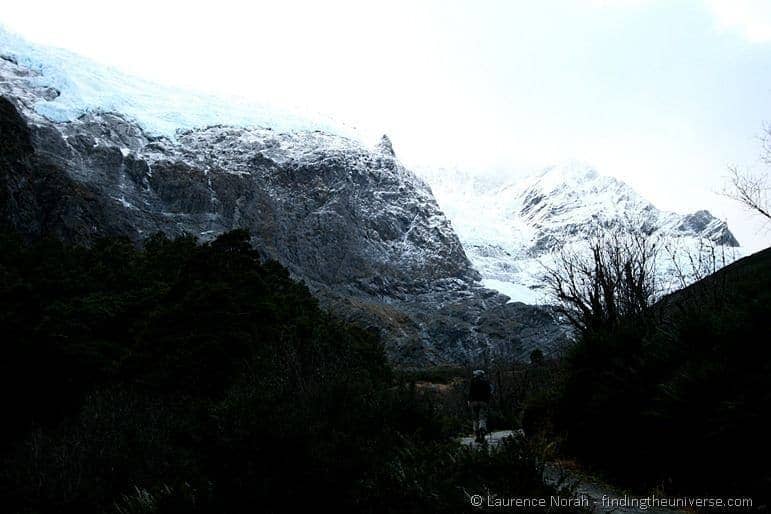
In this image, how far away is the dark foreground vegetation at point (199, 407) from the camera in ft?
28.3

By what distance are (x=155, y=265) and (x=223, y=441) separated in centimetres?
2863

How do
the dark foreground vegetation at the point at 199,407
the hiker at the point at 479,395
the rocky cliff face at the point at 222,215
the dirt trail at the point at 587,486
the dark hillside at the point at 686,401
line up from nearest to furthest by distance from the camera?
the dark hillside at the point at 686,401, the dirt trail at the point at 587,486, the dark foreground vegetation at the point at 199,407, the hiker at the point at 479,395, the rocky cliff face at the point at 222,215

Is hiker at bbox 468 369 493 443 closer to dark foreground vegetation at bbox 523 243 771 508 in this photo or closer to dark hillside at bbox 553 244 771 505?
dark foreground vegetation at bbox 523 243 771 508

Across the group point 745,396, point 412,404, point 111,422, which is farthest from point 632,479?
point 111,422

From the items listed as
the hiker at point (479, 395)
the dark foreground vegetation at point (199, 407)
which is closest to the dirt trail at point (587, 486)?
the dark foreground vegetation at point (199, 407)

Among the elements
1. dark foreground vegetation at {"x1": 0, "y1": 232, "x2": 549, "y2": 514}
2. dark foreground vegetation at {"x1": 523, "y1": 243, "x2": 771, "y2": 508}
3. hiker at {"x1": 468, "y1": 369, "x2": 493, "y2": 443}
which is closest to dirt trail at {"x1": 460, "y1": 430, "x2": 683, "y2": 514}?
dark foreground vegetation at {"x1": 523, "y1": 243, "x2": 771, "y2": 508}

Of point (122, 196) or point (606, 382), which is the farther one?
point (122, 196)

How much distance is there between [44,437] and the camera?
1714cm

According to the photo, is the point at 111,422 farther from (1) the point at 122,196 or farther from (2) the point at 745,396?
(1) the point at 122,196

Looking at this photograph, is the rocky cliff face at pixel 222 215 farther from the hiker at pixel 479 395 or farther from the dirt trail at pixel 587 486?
the dirt trail at pixel 587 486

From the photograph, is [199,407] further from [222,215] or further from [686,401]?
[222,215]

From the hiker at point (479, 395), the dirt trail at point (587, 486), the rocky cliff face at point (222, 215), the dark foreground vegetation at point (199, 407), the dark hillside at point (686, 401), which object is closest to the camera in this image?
the dark hillside at point (686, 401)

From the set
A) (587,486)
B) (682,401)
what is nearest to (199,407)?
(587,486)

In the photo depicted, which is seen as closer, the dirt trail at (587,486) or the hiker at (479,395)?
the dirt trail at (587,486)
